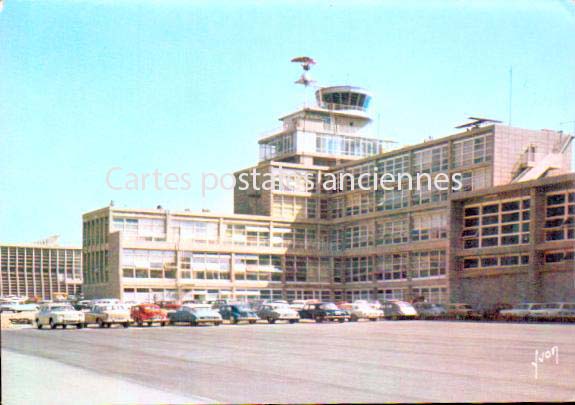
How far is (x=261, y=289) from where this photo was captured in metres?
53.3

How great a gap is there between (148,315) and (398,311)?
49.3 feet

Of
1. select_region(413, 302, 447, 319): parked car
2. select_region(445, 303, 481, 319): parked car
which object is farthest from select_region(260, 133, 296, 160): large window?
select_region(445, 303, 481, 319): parked car

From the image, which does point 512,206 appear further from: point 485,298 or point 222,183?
point 222,183

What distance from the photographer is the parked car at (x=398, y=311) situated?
38.0 metres

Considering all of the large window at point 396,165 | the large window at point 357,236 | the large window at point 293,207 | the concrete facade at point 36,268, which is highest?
the large window at point 396,165

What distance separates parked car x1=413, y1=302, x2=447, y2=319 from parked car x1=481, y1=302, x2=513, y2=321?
228 centimetres

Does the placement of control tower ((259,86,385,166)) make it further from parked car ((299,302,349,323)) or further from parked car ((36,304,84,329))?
parked car ((36,304,84,329))

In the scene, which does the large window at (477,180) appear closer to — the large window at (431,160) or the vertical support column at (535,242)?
the large window at (431,160)

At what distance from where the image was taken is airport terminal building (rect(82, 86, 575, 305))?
37438mm

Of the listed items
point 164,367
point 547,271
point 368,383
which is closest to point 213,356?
point 164,367

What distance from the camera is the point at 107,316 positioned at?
2675 cm

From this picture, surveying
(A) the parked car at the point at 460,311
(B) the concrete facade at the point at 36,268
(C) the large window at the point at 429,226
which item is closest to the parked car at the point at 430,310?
(A) the parked car at the point at 460,311

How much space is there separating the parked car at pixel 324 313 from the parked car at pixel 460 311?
21.2 ft

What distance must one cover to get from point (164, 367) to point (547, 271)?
29.9 metres
